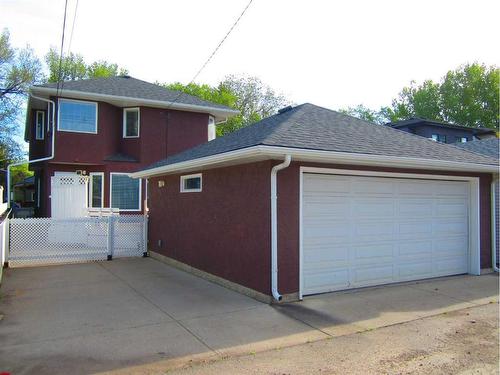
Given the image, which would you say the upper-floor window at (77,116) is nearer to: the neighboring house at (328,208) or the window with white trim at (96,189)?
the window with white trim at (96,189)

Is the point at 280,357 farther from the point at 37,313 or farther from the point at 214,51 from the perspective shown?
the point at 214,51

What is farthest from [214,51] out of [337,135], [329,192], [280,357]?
[280,357]

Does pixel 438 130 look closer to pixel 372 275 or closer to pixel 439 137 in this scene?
pixel 439 137

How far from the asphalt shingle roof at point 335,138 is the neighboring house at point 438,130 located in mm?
20203

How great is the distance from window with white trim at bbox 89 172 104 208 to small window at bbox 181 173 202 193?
6.51m

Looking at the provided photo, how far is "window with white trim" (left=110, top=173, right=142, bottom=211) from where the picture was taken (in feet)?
51.9

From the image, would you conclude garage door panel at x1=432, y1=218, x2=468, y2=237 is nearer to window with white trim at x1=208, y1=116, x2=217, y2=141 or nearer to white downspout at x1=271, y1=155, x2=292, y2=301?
white downspout at x1=271, y1=155, x2=292, y2=301

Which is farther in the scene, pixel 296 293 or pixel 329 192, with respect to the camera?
pixel 329 192

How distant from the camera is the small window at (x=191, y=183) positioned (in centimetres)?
959

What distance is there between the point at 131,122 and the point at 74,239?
6744mm

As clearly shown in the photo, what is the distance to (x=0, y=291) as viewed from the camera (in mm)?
7723

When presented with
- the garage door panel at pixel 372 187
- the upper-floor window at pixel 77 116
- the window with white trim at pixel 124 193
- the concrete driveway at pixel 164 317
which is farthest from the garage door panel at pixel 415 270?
the upper-floor window at pixel 77 116

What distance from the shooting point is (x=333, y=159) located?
702 cm

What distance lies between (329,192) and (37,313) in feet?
16.7
